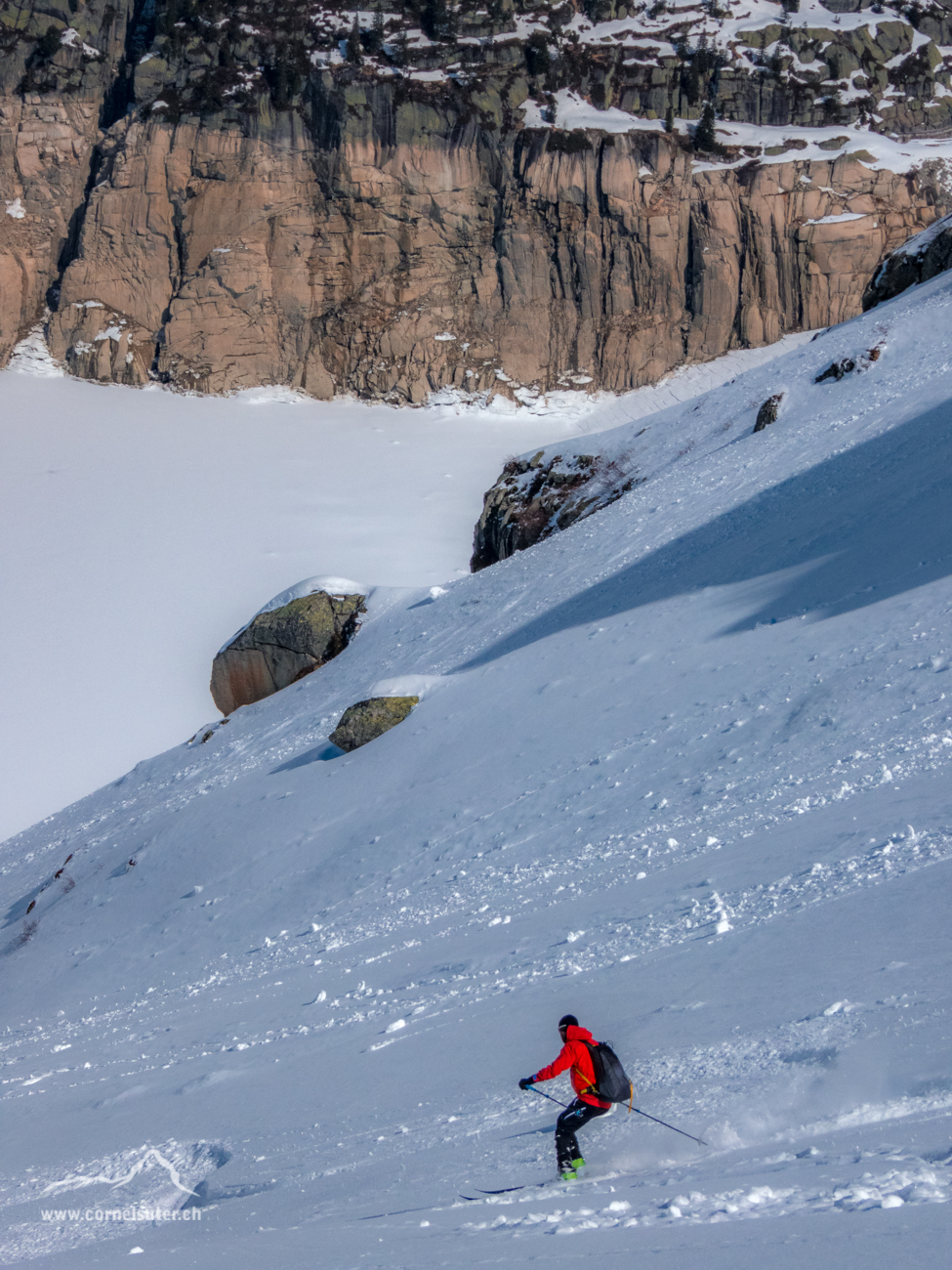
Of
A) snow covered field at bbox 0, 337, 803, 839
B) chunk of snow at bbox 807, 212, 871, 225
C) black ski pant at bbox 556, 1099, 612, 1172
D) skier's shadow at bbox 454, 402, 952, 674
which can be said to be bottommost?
snow covered field at bbox 0, 337, 803, 839

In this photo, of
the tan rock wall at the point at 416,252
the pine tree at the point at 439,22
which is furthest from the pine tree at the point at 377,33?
the tan rock wall at the point at 416,252

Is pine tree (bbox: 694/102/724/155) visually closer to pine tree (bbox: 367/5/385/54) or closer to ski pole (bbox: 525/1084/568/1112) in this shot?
pine tree (bbox: 367/5/385/54)

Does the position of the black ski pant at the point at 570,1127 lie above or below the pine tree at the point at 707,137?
below

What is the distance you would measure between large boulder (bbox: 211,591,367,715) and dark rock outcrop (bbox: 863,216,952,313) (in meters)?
17.1

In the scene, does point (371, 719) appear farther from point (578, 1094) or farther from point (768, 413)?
point (768, 413)

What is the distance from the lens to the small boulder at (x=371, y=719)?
15.4 m

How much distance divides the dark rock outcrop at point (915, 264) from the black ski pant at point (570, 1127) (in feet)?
85.8

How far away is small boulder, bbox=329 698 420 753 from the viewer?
15406 mm

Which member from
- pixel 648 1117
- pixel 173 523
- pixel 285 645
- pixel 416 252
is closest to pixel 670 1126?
pixel 648 1117

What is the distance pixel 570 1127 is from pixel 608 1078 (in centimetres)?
33

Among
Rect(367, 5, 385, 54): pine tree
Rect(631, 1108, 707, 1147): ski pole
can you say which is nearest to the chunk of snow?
Rect(367, 5, 385, 54): pine tree

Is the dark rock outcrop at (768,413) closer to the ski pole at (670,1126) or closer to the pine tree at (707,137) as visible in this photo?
the ski pole at (670,1126)

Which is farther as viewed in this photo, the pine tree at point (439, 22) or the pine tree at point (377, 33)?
the pine tree at point (439, 22)

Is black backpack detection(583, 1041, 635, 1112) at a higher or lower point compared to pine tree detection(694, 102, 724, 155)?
lower
